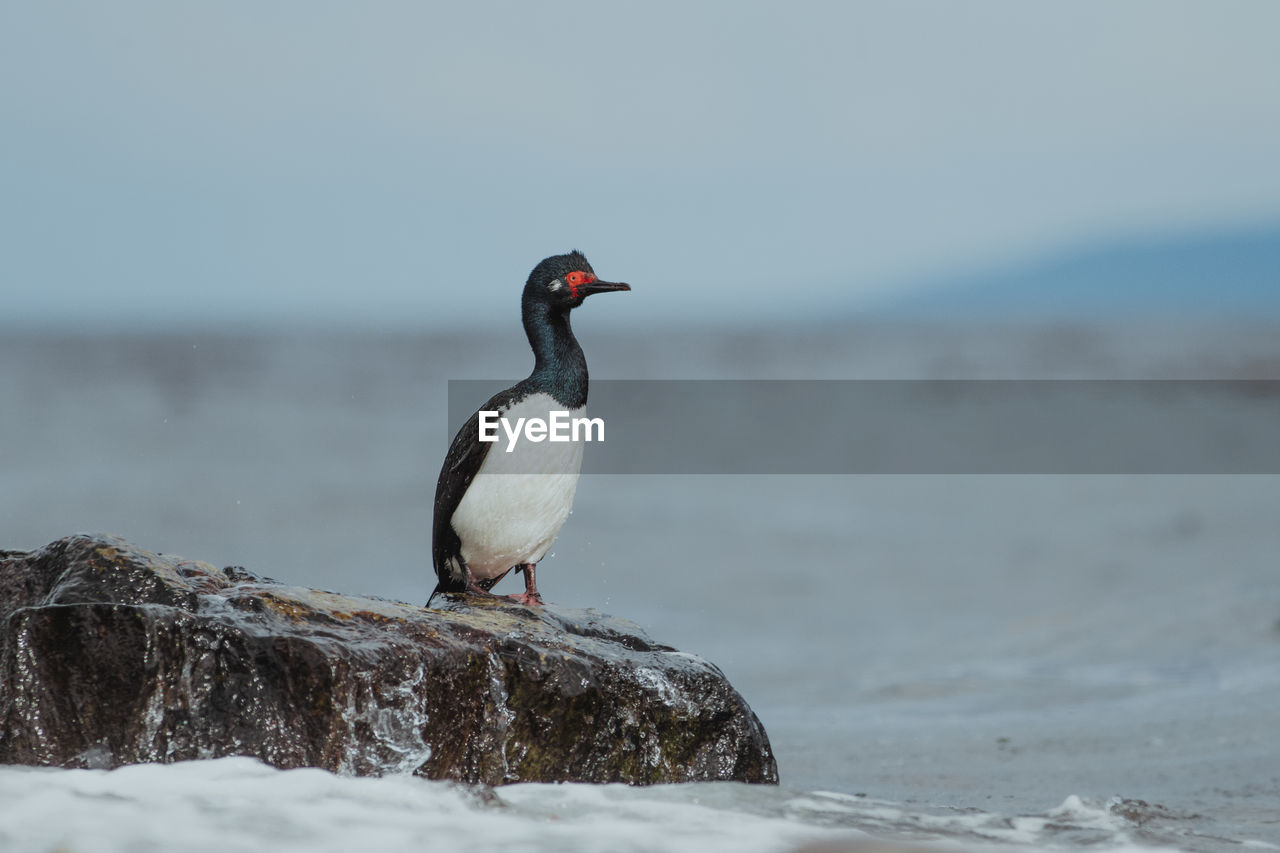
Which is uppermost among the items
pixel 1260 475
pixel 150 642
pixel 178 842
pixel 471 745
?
pixel 1260 475

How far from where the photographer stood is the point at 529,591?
6020 millimetres

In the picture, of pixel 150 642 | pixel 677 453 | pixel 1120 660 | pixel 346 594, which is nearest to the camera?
pixel 150 642

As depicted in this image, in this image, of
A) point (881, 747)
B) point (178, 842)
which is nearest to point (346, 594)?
point (178, 842)

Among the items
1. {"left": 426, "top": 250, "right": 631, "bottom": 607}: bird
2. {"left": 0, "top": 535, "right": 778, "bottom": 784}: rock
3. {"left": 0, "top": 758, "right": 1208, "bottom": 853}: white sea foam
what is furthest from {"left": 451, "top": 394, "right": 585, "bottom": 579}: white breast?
{"left": 0, "top": 758, "right": 1208, "bottom": 853}: white sea foam

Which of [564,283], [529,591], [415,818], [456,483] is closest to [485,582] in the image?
[529,591]

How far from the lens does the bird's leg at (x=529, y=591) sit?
5799 mm

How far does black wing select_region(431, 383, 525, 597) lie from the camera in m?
6.04

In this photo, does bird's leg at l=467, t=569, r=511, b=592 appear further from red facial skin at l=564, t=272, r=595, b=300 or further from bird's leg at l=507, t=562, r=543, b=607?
red facial skin at l=564, t=272, r=595, b=300

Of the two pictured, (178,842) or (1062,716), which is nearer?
(178,842)

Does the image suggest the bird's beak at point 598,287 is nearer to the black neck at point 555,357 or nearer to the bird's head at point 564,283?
the bird's head at point 564,283

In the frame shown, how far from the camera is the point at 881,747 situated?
8.38m

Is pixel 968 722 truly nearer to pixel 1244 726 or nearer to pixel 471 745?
pixel 1244 726

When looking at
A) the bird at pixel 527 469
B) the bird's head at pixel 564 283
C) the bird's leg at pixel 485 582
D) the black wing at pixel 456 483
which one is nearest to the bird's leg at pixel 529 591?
the bird at pixel 527 469

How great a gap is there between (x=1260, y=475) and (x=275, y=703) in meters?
23.4
